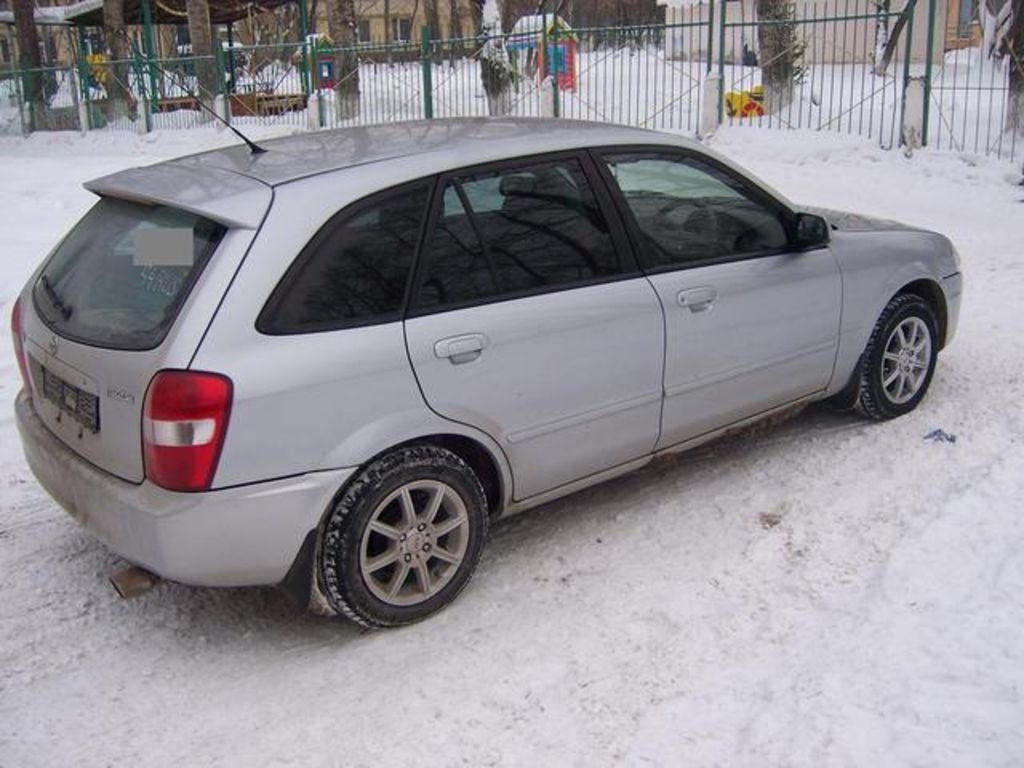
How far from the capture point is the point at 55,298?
388 centimetres

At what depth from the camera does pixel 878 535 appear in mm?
4117

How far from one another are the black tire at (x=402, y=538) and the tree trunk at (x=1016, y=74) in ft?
37.6

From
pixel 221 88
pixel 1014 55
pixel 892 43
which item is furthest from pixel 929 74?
pixel 221 88

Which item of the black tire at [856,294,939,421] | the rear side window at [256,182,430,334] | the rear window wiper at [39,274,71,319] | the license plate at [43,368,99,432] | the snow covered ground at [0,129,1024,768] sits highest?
the rear side window at [256,182,430,334]

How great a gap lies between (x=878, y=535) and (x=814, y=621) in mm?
716

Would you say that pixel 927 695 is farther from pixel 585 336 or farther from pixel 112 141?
pixel 112 141

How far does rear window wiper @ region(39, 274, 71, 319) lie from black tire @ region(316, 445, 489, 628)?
1216 millimetres

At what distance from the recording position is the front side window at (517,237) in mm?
3707

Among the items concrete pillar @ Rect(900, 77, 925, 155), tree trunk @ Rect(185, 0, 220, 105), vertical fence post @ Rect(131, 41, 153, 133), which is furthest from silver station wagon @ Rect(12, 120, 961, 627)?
vertical fence post @ Rect(131, 41, 153, 133)

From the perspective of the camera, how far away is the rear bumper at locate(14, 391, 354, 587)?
324 centimetres

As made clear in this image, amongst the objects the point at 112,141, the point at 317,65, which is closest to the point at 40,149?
the point at 112,141

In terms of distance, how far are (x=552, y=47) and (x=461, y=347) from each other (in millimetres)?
14129

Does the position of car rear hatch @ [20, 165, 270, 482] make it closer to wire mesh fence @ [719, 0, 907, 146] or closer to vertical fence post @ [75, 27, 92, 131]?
wire mesh fence @ [719, 0, 907, 146]

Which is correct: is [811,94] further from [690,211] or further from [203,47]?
[203,47]
